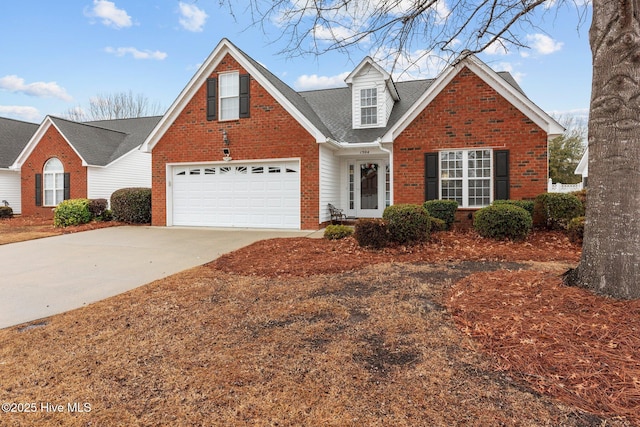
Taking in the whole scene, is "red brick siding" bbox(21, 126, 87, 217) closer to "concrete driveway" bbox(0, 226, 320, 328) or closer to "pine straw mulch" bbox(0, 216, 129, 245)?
"pine straw mulch" bbox(0, 216, 129, 245)

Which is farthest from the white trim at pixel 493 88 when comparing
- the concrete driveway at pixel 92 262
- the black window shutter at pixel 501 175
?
the concrete driveway at pixel 92 262

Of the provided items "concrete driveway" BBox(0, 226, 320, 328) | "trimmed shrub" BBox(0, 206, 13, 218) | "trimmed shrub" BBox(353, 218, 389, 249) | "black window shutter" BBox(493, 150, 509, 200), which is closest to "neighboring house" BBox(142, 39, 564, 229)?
"black window shutter" BBox(493, 150, 509, 200)

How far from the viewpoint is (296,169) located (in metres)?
12.9

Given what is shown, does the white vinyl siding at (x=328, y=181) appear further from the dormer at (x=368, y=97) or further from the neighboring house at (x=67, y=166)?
the neighboring house at (x=67, y=166)

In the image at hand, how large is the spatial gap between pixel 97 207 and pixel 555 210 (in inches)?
675

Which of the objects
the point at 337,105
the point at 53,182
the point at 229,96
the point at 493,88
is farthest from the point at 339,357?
the point at 53,182

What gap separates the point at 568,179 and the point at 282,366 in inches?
1351

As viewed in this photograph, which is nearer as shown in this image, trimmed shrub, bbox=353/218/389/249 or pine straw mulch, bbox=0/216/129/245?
trimmed shrub, bbox=353/218/389/249

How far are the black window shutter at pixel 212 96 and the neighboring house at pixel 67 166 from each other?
8731mm

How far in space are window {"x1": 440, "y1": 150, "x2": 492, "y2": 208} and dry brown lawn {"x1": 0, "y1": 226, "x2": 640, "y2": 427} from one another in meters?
6.06

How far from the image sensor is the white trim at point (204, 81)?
1253cm

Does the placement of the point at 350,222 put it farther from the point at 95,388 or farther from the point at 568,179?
the point at 568,179

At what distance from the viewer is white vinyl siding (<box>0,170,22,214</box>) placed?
20.9m

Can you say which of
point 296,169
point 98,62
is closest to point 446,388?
point 296,169
